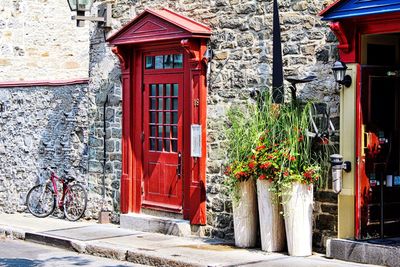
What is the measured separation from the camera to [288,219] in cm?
1079

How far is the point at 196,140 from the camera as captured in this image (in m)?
12.6

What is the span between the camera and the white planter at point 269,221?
36.3 feet

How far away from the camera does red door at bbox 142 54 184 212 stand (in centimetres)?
1314

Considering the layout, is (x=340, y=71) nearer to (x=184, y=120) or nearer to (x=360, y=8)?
(x=360, y=8)

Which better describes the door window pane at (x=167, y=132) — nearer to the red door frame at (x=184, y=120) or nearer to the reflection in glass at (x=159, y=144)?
the reflection in glass at (x=159, y=144)

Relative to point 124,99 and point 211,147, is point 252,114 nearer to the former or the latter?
point 211,147

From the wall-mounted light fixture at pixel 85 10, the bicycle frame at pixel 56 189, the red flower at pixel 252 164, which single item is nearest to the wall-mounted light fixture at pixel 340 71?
the red flower at pixel 252 164

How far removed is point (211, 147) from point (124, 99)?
82.8 inches

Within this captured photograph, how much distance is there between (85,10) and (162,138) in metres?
2.57

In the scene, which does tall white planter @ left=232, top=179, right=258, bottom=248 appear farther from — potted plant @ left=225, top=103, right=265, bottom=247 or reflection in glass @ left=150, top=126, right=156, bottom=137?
reflection in glass @ left=150, top=126, right=156, bottom=137

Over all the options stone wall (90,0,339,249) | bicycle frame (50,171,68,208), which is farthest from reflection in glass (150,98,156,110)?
bicycle frame (50,171,68,208)

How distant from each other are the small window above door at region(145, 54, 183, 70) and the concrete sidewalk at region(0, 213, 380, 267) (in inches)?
99.6

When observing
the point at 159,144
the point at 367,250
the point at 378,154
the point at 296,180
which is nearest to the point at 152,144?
the point at 159,144

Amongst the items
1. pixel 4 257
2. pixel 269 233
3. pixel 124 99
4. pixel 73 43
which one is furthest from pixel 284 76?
pixel 73 43
